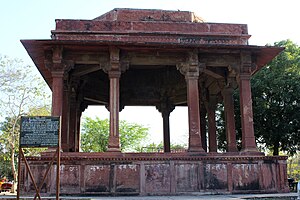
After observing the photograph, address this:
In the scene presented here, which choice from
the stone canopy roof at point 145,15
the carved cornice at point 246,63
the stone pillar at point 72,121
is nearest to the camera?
the carved cornice at point 246,63

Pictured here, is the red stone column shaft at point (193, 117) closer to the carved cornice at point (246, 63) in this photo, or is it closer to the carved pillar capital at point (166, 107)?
the carved cornice at point (246, 63)

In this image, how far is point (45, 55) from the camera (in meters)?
14.0

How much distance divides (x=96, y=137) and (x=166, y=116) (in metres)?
27.4

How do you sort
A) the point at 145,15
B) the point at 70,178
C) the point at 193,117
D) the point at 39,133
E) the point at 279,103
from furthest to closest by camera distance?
the point at 279,103 → the point at 145,15 → the point at 193,117 → the point at 70,178 → the point at 39,133

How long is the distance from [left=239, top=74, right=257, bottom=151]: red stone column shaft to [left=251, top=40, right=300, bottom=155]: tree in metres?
8.24

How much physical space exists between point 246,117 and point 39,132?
27.1 feet

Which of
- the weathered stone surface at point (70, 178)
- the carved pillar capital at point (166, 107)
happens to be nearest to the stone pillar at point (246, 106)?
the weathered stone surface at point (70, 178)

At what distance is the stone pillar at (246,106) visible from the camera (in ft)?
44.5

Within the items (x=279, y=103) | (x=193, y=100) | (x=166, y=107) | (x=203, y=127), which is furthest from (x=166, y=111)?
(x=193, y=100)

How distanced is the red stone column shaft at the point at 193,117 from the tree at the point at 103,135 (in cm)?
3318

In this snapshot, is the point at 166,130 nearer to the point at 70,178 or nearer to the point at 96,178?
the point at 96,178

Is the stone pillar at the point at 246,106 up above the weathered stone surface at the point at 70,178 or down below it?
above

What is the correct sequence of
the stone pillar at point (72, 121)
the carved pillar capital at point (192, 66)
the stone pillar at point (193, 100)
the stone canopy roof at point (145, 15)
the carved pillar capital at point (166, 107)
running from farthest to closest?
the carved pillar capital at point (166, 107) < the stone pillar at point (72, 121) < the stone canopy roof at point (145, 15) < the carved pillar capital at point (192, 66) < the stone pillar at point (193, 100)

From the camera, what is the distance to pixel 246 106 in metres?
14.1
